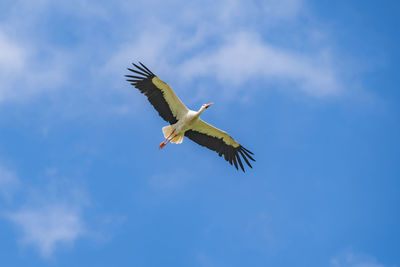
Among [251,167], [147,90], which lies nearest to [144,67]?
[147,90]

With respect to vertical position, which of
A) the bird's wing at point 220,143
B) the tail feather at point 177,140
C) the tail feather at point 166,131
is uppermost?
the bird's wing at point 220,143

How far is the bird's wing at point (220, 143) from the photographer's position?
2286 centimetres

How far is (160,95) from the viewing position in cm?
2197

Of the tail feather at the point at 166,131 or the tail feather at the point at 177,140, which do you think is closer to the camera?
the tail feather at the point at 166,131

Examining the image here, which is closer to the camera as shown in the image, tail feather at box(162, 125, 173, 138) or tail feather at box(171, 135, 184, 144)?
tail feather at box(162, 125, 173, 138)

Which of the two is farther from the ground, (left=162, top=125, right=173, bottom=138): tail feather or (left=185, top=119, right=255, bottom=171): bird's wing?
(left=185, top=119, right=255, bottom=171): bird's wing

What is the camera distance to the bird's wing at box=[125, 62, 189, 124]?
21594 mm

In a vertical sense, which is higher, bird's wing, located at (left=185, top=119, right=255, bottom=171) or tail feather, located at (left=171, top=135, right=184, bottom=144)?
bird's wing, located at (left=185, top=119, right=255, bottom=171)

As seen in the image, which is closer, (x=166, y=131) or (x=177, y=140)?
(x=166, y=131)

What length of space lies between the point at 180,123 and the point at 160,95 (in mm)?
1124

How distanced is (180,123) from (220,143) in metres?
1.59

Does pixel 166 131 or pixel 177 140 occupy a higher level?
pixel 177 140

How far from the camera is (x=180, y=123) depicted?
2234cm

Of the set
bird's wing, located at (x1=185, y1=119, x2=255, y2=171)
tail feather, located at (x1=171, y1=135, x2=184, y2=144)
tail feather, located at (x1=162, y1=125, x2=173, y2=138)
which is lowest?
tail feather, located at (x1=162, y1=125, x2=173, y2=138)
